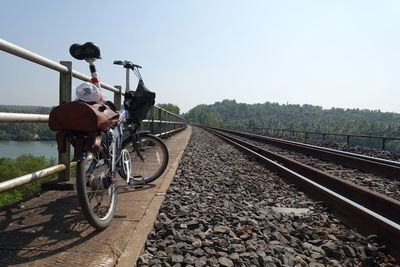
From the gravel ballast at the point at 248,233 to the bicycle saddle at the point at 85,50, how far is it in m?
1.64

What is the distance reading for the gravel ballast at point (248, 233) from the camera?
193cm

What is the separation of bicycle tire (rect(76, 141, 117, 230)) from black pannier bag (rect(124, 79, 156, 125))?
106 cm

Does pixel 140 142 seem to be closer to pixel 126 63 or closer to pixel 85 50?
pixel 126 63

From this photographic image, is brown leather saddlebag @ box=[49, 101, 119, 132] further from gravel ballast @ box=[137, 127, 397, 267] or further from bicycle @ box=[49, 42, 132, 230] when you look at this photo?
gravel ballast @ box=[137, 127, 397, 267]

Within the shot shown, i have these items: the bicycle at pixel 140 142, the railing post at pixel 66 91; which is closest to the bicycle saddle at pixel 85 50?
the railing post at pixel 66 91

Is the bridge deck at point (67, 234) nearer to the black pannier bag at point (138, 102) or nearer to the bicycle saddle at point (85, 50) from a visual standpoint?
the black pannier bag at point (138, 102)

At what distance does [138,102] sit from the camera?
3.48m

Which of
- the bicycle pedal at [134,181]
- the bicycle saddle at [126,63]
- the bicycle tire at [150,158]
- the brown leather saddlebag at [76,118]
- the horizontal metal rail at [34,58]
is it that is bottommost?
the bicycle pedal at [134,181]

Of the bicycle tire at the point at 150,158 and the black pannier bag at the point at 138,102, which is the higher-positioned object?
the black pannier bag at the point at 138,102

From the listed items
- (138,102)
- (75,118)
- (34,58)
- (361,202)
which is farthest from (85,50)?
(361,202)

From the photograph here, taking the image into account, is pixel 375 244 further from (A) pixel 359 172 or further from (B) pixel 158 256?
(A) pixel 359 172

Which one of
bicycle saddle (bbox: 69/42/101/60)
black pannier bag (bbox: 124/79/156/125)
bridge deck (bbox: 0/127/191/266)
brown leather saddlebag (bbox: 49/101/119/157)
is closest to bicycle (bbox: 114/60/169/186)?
black pannier bag (bbox: 124/79/156/125)

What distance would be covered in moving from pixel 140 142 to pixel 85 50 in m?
1.54

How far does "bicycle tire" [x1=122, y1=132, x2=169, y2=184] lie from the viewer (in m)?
3.76
